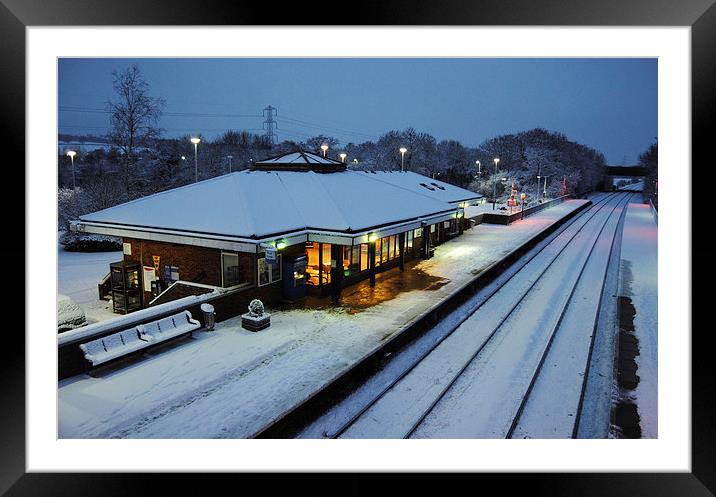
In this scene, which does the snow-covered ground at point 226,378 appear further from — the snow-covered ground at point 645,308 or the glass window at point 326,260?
the snow-covered ground at point 645,308

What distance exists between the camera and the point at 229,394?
870 centimetres

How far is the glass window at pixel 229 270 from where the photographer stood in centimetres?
1362

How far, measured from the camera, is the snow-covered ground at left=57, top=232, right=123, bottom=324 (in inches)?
595

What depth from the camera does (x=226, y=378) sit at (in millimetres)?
9352

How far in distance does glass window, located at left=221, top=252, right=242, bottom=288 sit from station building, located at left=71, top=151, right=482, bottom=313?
0.03 meters

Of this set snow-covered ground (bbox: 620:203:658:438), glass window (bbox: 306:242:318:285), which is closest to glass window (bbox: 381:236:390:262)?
glass window (bbox: 306:242:318:285)

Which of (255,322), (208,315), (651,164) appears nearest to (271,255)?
(255,322)

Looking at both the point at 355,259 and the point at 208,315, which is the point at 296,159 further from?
the point at 208,315

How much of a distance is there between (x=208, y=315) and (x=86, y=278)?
1046 cm

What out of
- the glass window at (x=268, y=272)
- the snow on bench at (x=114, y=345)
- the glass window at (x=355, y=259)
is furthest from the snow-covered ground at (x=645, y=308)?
the snow on bench at (x=114, y=345)

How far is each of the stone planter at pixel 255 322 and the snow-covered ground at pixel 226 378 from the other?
19 centimetres
